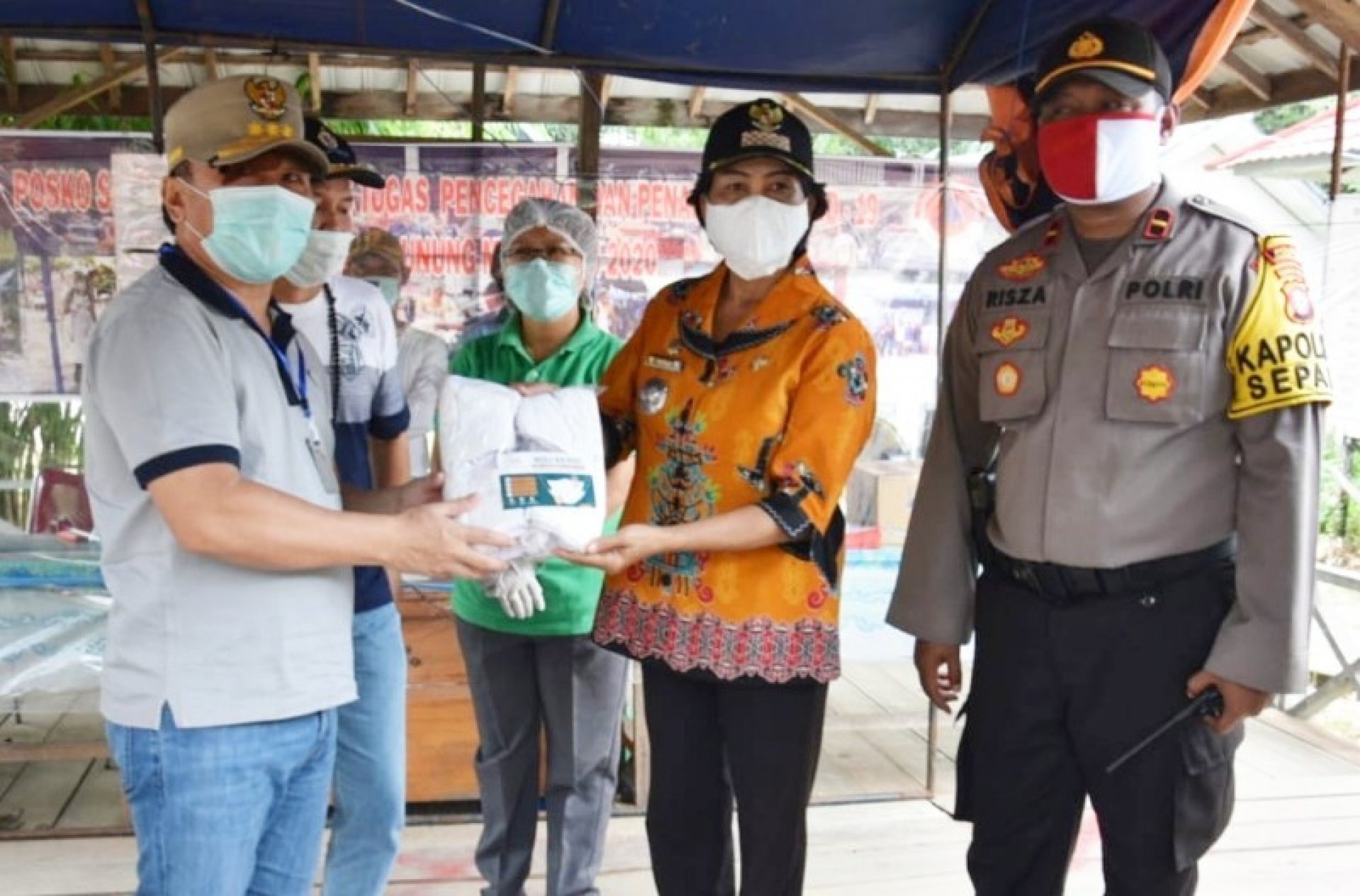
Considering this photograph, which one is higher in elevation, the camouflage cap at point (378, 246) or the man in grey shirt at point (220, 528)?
the camouflage cap at point (378, 246)

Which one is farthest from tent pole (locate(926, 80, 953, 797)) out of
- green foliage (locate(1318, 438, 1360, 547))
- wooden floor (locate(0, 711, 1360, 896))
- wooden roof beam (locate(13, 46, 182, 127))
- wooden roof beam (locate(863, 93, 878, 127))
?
green foliage (locate(1318, 438, 1360, 547))

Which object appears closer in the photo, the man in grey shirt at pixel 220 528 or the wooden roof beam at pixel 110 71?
the man in grey shirt at pixel 220 528

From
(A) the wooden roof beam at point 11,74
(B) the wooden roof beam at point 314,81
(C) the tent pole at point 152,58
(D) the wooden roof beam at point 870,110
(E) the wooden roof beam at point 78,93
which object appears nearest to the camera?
(C) the tent pole at point 152,58

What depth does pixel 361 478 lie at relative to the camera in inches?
92.4

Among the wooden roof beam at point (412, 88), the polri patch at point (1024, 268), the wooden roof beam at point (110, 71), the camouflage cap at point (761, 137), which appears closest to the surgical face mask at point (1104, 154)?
the polri patch at point (1024, 268)

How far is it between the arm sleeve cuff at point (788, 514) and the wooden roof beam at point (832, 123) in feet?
10.2

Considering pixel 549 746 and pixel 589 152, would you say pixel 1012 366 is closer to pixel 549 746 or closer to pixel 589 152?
pixel 549 746

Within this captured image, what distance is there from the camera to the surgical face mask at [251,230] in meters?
1.70

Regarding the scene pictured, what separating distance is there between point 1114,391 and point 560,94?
155 inches

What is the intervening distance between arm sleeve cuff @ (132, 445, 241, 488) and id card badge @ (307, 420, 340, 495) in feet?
0.76

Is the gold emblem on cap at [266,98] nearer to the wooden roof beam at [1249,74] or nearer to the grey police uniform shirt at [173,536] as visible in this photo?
the grey police uniform shirt at [173,536]

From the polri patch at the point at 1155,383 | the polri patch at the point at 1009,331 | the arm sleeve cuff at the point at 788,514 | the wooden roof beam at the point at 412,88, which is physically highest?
the wooden roof beam at the point at 412,88

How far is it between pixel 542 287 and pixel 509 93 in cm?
276

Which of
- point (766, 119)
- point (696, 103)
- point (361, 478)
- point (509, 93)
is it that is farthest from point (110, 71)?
point (766, 119)
